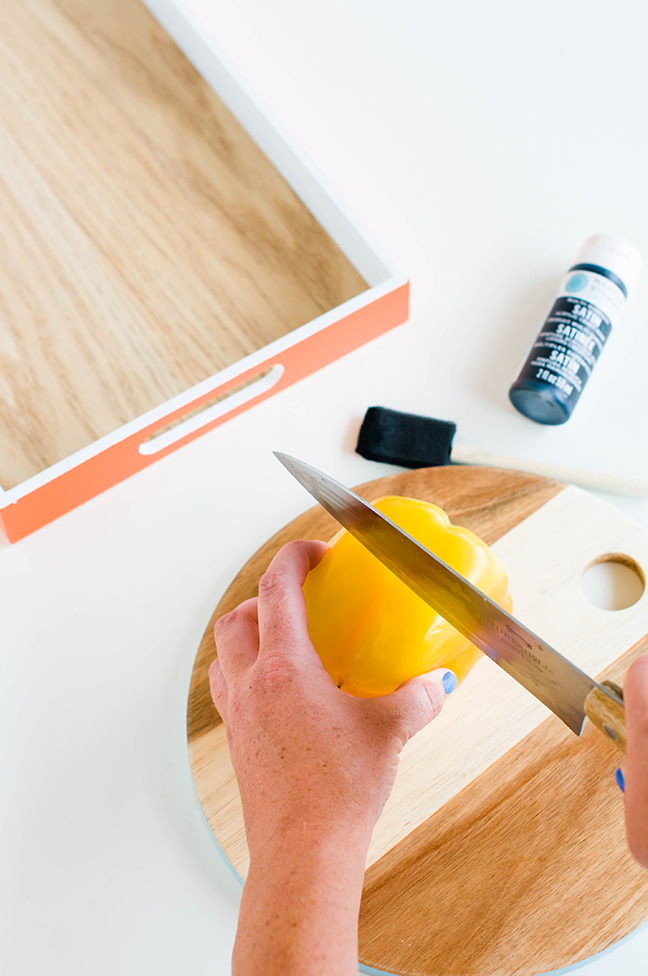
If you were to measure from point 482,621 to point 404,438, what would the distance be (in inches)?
15.3

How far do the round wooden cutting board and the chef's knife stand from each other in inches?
7.0

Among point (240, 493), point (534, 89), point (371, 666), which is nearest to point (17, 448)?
point (240, 493)

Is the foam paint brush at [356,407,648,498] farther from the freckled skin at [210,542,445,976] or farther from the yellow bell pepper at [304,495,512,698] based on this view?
the freckled skin at [210,542,445,976]

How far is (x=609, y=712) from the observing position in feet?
2.23

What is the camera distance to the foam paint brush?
3.63ft

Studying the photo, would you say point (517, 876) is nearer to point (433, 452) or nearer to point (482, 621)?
point (482, 621)

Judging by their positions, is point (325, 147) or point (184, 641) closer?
point (184, 641)

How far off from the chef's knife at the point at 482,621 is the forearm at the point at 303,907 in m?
0.21

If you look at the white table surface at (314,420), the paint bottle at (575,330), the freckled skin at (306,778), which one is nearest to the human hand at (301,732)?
the freckled skin at (306,778)

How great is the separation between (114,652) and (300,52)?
3.53 feet

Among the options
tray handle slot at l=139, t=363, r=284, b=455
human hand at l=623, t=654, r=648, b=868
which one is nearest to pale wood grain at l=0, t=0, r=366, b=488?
tray handle slot at l=139, t=363, r=284, b=455

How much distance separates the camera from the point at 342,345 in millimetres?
1168

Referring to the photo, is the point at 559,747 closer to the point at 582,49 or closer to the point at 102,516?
the point at 102,516

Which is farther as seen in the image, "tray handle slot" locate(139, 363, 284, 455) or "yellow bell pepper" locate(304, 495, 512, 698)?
"tray handle slot" locate(139, 363, 284, 455)
